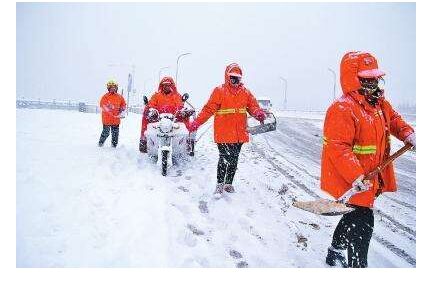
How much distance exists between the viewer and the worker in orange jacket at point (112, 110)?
937 centimetres

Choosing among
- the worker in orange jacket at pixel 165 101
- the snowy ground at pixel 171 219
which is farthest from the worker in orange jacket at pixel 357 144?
the worker in orange jacket at pixel 165 101

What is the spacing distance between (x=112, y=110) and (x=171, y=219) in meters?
5.47

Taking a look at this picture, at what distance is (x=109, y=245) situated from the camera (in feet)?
12.5

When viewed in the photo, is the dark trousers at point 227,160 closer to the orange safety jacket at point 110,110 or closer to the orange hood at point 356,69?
the orange hood at point 356,69

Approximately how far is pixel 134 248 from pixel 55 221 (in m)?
1.06

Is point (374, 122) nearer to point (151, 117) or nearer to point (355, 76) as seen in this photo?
point (355, 76)

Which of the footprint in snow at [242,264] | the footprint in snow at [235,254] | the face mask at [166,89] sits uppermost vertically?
the face mask at [166,89]

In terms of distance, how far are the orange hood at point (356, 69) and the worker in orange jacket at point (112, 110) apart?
705 cm

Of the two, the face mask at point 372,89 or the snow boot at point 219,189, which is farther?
the snow boot at point 219,189

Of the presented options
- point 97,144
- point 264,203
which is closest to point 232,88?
point 264,203

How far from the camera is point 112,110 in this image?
30.8ft

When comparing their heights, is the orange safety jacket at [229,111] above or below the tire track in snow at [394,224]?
above

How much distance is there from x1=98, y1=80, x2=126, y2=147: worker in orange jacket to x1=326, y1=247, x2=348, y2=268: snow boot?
6925mm
